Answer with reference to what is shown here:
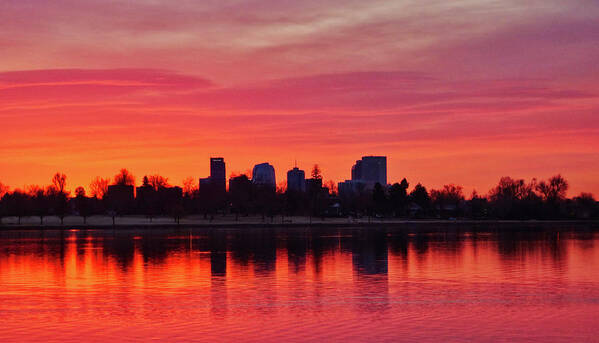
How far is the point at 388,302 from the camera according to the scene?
34.8m

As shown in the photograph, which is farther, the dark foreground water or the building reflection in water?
the building reflection in water

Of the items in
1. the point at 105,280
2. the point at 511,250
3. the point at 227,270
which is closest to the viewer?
the point at 105,280

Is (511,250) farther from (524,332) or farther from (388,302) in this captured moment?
(524,332)

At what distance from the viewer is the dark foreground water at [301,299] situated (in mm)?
27672

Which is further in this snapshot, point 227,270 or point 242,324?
point 227,270

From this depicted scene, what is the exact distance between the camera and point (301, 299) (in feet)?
119

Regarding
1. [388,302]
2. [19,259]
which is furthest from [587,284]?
[19,259]

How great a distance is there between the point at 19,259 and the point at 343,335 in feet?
146

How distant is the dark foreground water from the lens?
27672mm

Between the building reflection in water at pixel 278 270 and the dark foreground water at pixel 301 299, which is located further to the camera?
the building reflection in water at pixel 278 270

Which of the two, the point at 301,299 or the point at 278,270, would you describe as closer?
the point at 301,299

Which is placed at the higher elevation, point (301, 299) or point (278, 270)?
point (278, 270)

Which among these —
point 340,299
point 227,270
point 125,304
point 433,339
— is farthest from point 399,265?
point 433,339

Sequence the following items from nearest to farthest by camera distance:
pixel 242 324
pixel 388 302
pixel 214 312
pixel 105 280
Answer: pixel 242 324 → pixel 214 312 → pixel 388 302 → pixel 105 280
